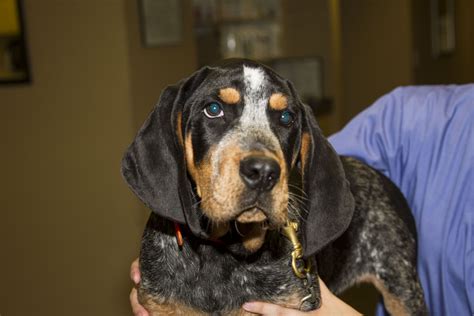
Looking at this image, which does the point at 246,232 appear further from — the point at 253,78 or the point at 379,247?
the point at 379,247

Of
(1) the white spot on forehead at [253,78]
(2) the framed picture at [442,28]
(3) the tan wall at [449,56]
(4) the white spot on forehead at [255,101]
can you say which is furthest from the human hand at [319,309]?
(2) the framed picture at [442,28]

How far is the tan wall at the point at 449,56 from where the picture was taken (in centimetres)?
962

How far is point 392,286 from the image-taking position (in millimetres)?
2957

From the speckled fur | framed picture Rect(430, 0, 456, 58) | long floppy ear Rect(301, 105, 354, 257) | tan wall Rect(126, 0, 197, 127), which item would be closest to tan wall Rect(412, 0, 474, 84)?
framed picture Rect(430, 0, 456, 58)

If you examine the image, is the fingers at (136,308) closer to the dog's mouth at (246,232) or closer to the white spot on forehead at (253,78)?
the dog's mouth at (246,232)

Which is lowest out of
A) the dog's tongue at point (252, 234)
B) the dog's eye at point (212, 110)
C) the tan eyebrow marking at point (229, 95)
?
the dog's tongue at point (252, 234)

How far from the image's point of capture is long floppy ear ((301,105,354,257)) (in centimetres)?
222

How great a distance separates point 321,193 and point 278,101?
0.35 m

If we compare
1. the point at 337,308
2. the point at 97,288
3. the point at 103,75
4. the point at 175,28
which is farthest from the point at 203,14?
the point at 337,308

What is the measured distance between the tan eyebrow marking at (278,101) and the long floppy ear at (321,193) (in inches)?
4.6

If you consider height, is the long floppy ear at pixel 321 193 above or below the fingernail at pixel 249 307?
above

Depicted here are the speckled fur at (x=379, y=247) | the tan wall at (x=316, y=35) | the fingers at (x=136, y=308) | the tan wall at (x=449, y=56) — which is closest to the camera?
the fingers at (x=136, y=308)

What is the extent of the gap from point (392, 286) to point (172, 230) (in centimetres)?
117

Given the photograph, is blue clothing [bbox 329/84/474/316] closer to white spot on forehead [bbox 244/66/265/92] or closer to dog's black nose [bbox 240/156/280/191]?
white spot on forehead [bbox 244/66/265/92]
